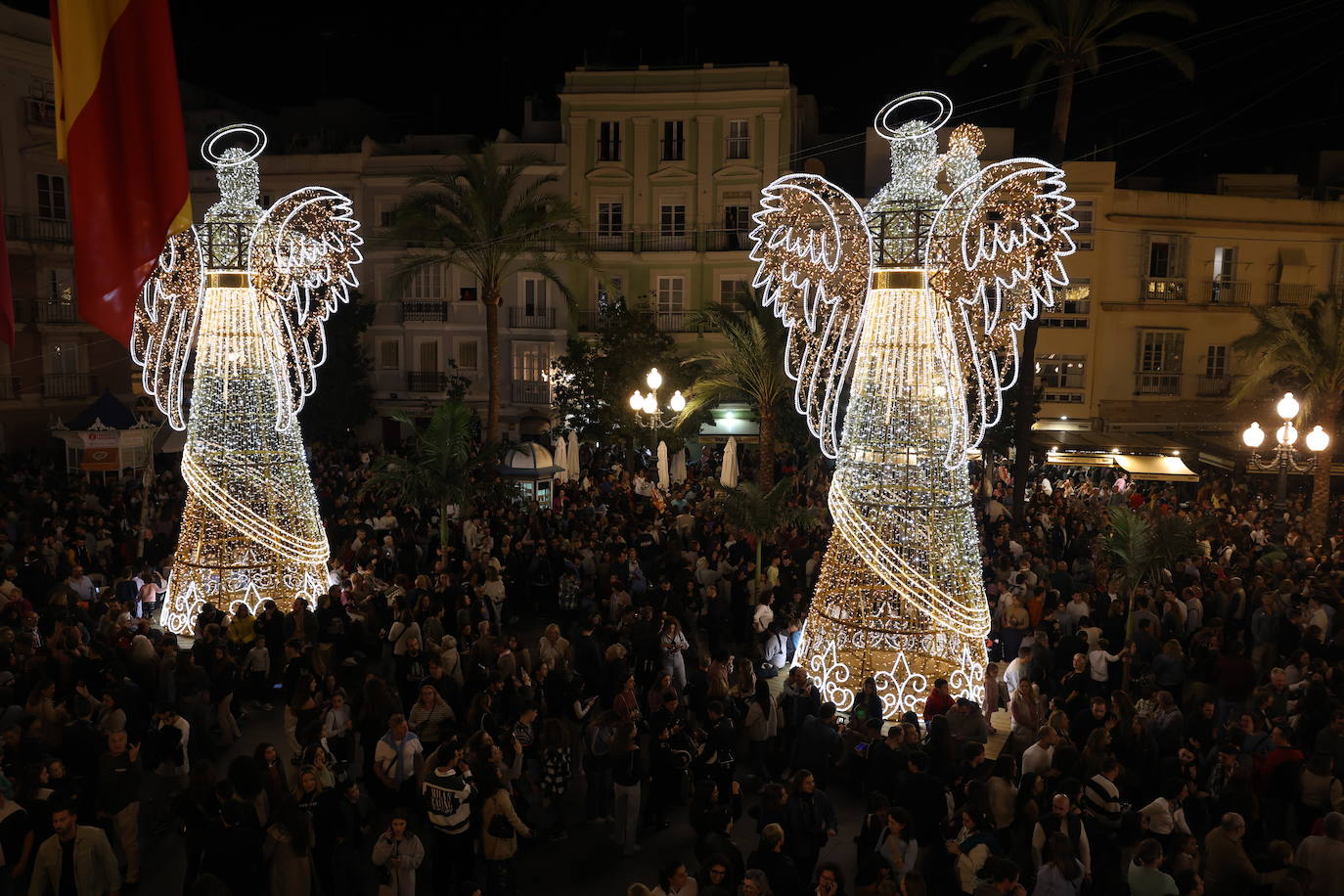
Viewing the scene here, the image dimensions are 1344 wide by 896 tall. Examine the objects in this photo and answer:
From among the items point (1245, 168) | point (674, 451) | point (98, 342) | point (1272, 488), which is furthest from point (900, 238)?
point (1245, 168)

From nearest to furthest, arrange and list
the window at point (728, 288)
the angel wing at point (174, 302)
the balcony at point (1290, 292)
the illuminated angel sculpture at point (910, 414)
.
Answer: the illuminated angel sculpture at point (910, 414), the angel wing at point (174, 302), the balcony at point (1290, 292), the window at point (728, 288)

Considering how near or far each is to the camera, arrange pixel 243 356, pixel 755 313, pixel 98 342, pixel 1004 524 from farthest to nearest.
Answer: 1. pixel 98 342
2. pixel 755 313
3. pixel 1004 524
4. pixel 243 356

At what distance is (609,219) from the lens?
108ft

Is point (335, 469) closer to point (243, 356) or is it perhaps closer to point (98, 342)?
point (243, 356)

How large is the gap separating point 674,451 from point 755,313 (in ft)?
14.0

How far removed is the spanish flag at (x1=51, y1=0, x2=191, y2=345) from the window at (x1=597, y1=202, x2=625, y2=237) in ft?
89.7

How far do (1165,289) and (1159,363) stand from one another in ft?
6.95

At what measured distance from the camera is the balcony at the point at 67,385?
30141mm

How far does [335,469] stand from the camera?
78.9 feet

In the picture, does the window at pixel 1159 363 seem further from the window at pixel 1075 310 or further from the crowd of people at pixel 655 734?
the crowd of people at pixel 655 734

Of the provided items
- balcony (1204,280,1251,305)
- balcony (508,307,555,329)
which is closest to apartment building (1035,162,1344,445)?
balcony (1204,280,1251,305)

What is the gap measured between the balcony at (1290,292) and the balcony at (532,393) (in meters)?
21.1

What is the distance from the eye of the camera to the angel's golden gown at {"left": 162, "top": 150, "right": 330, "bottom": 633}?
13.9 metres

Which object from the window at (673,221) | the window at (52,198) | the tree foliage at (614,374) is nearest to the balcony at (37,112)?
the window at (52,198)
